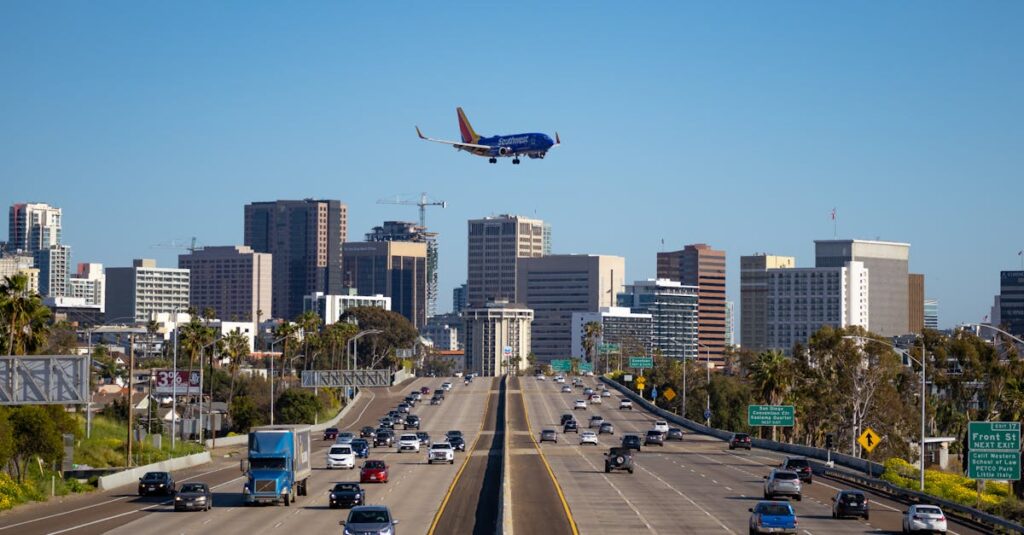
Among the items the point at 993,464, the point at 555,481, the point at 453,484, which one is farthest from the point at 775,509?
the point at 555,481

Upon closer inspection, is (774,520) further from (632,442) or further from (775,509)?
(632,442)

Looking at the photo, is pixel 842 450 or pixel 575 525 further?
pixel 842 450

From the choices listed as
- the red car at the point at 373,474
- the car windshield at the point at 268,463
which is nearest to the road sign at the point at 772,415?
the red car at the point at 373,474

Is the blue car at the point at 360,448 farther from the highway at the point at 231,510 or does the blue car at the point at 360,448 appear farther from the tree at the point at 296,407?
the tree at the point at 296,407

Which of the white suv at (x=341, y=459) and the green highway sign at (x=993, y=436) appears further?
the white suv at (x=341, y=459)

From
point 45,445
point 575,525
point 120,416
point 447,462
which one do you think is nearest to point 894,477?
point 447,462

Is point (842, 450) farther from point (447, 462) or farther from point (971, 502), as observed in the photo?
point (971, 502)
